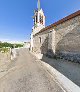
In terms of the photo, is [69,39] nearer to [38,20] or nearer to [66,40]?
[66,40]

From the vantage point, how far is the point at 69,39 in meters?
14.7

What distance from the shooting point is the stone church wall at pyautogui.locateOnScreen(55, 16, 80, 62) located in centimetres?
1330

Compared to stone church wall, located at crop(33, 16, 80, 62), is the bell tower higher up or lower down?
higher up

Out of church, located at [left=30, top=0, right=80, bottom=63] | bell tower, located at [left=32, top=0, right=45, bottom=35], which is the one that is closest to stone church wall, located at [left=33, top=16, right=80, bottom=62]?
church, located at [left=30, top=0, right=80, bottom=63]

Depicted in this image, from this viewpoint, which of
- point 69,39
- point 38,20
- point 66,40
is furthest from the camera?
point 38,20

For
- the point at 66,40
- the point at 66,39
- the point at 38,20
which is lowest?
the point at 66,40

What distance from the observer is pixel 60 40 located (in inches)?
679

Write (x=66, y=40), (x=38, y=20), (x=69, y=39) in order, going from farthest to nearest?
1. (x=38, y=20)
2. (x=66, y=40)
3. (x=69, y=39)

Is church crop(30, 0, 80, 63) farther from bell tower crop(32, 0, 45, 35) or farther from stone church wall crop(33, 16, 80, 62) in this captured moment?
bell tower crop(32, 0, 45, 35)

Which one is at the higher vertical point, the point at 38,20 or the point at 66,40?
the point at 38,20

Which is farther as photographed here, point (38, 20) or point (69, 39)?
point (38, 20)

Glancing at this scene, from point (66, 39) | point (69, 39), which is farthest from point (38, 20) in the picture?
point (69, 39)

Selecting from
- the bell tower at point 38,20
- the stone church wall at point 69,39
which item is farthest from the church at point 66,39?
the bell tower at point 38,20

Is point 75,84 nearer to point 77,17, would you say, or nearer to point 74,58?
point 74,58
